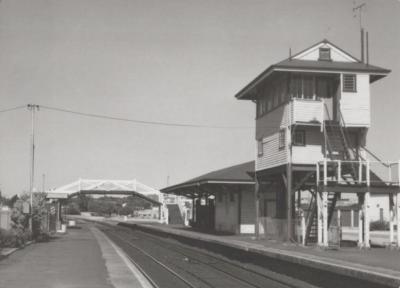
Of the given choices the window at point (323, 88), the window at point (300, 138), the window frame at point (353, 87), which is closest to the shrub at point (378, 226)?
the window at point (300, 138)

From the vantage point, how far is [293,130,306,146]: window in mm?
27453

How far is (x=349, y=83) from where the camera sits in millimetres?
26984

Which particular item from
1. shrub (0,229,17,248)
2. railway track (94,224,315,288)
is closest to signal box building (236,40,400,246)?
railway track (94,224,315,288)

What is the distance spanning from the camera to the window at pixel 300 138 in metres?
27.5

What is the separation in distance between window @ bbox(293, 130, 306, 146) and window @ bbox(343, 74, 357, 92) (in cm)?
265

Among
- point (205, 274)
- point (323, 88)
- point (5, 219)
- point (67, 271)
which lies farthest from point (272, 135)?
point (67, 271)

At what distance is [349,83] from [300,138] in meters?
3.21

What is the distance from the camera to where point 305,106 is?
27.0m

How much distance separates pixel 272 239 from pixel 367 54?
32.2 feet

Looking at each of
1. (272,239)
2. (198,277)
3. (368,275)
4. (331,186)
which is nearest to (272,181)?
(272,239)

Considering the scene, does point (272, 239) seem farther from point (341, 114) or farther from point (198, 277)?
point (198, 277)

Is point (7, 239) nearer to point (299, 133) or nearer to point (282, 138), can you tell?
point (282, 138)

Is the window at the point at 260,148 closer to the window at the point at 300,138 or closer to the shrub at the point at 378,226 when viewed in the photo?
the window at the point at 300,138

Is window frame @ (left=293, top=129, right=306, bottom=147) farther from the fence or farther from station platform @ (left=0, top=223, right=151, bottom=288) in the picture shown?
the fence
